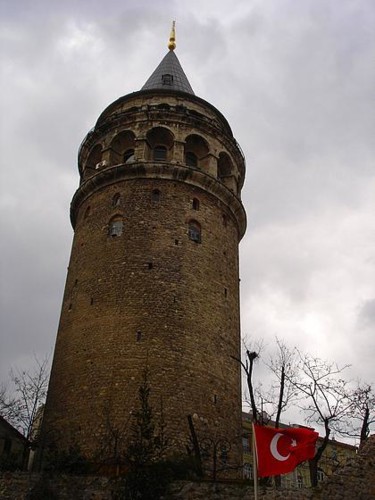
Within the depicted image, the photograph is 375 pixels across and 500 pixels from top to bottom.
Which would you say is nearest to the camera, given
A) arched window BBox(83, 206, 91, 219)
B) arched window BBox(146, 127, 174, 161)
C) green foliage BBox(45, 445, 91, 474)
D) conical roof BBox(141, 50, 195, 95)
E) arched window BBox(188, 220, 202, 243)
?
green foliage BBox(45, 445, 91, 474)

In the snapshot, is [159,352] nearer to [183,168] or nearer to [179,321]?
[179,321]

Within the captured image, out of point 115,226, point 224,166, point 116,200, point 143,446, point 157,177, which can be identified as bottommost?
point 143,446

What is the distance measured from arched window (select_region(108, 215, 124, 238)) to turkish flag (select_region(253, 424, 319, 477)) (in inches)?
473

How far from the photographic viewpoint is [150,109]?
84.4 ft

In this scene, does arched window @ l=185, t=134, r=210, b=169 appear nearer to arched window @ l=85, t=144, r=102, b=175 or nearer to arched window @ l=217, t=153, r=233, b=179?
arched window @ l=217, t=153, r=233, b=179

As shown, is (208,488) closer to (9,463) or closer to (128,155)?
(9,463)

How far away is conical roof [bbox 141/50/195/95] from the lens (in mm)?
28969

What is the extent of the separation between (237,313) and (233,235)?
13.0 ft

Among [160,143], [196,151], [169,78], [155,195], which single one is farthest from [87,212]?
[169,78]

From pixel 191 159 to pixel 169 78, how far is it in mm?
6504

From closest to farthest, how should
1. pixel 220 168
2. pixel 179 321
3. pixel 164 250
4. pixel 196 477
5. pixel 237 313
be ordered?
1. pixel 196 477
2. pixel 179 321
3. pixel 164 250
4. pixel 237 313
5. pixel 220 168

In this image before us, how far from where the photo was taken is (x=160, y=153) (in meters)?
25.5

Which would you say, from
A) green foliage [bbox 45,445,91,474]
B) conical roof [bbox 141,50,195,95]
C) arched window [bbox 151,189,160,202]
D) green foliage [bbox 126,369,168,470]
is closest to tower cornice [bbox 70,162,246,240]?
arched window [bbox 151,189,160,202]

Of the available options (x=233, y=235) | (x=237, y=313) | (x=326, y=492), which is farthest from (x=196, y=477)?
(x=233, y=235)
